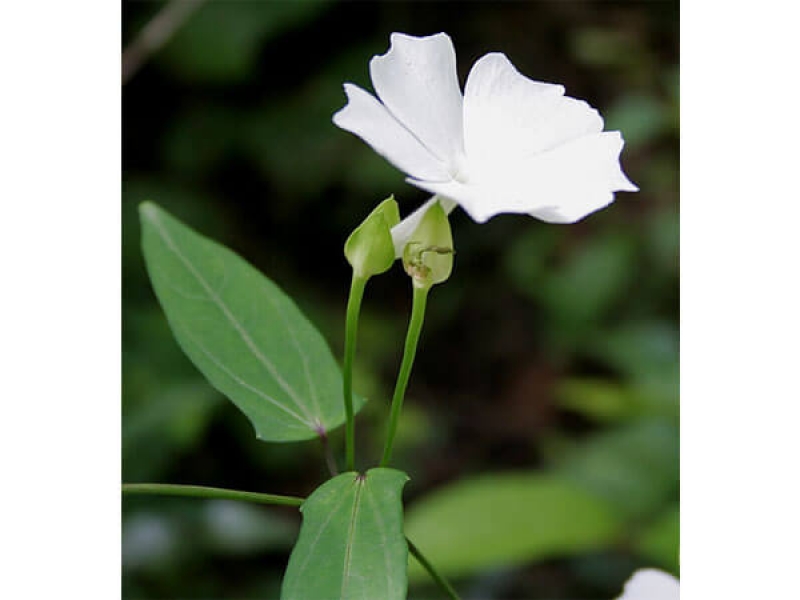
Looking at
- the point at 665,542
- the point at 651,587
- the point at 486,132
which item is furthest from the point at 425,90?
the point at 665,542

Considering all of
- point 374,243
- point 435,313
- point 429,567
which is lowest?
point 429,567

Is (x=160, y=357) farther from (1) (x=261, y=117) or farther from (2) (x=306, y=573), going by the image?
(2) (x=306, y=573)

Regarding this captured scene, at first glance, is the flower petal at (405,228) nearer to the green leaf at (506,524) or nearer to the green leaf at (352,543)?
the green leaf at (352,543)

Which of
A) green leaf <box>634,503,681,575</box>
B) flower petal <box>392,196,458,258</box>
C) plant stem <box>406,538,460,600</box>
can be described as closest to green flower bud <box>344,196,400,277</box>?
flower petal <box>392,196,458,258</box>

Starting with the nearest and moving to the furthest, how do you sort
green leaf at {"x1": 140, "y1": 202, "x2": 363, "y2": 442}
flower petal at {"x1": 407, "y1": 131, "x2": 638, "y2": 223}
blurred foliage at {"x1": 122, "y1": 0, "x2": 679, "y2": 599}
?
flower petal at {"x1": 407, "y1": 131, "x2": 638, "y2": 223} → green leaf at {"x1": 140, "y1": 202, "x2": 363, "y2": 442} → blurred foliage at {"x1": 122, "y1": 0, "x2": 679, "y2": 599}

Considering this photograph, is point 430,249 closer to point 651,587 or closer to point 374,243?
point 374,243

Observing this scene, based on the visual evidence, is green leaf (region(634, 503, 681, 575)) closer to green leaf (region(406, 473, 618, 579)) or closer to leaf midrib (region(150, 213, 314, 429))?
green leaf (region(406, 473, 618, 579))
